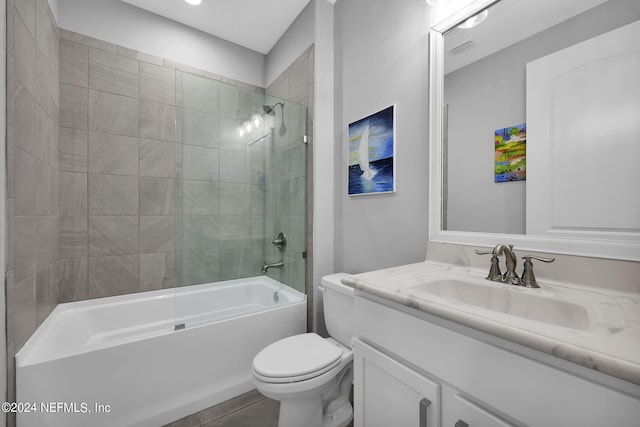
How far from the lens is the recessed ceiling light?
112 centimetres

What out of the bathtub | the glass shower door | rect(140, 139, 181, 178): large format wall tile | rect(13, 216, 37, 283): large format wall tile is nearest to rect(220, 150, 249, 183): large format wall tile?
the glass shower door

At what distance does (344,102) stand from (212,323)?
1705mm

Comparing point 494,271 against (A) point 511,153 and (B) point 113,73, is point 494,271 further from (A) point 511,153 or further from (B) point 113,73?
(B) point 113,73

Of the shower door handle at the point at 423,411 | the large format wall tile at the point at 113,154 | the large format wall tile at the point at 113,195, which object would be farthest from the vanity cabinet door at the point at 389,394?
the large format wall tile at the point at 113,154

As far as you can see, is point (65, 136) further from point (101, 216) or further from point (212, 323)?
point (212, 323)

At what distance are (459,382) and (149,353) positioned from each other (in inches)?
57.3

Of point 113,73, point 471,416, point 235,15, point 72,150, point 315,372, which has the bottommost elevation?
point 315,372

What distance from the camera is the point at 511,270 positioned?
35.8 inches

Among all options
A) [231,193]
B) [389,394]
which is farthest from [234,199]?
[389,394]

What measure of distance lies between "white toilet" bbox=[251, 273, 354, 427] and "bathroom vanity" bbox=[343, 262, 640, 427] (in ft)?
1.01

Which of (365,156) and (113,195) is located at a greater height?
(365,156)

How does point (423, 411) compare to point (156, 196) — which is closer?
point (423, 411)

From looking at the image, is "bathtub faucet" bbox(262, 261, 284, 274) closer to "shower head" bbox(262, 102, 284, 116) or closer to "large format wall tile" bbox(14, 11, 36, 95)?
"shower head" bbox(262, 102, 284, 116)

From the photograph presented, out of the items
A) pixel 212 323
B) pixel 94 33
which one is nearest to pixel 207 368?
pixel 212 323
